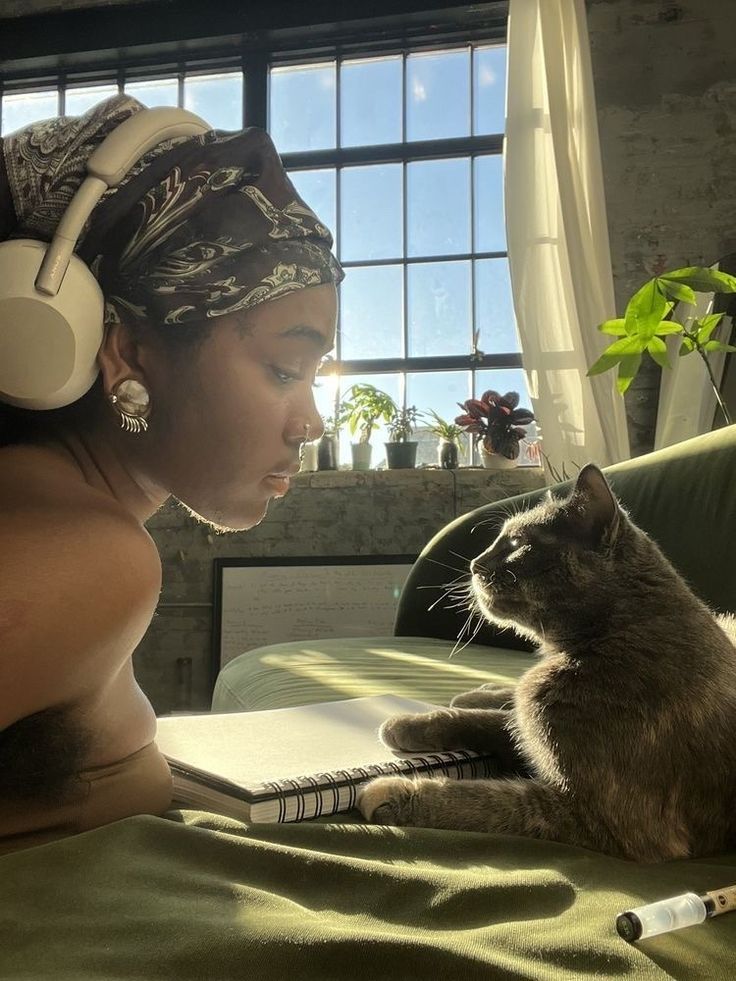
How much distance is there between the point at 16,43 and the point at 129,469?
190 inches

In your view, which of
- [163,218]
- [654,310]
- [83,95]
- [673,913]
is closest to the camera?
[673,913]

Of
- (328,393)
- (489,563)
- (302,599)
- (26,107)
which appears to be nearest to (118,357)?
(489,563)

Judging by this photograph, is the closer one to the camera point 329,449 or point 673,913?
point 673,913

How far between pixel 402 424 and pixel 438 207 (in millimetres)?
1177

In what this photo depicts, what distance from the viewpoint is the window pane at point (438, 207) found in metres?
4.30

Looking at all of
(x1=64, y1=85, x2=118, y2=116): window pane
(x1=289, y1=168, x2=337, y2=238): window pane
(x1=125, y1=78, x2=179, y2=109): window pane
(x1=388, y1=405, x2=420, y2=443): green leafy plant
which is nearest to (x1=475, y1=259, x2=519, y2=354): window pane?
(x1=388, y1=405, x2=420, y2=443): green leafy plant

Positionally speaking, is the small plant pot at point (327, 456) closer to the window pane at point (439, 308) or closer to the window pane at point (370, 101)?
the window pane at point (439, 308)

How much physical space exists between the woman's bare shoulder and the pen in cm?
38

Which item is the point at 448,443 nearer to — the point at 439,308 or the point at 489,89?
the point at 439,308

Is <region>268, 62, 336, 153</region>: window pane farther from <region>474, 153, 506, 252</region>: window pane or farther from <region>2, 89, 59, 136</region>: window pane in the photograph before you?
<region>2, 89, 59, 136</region>: window pane

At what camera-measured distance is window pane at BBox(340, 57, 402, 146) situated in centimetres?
439

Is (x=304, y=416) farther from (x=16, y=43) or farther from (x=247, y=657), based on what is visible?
(x=16, y=43)

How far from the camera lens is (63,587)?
1.82 ft

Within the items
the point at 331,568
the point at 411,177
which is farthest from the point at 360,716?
the point at 411,177
